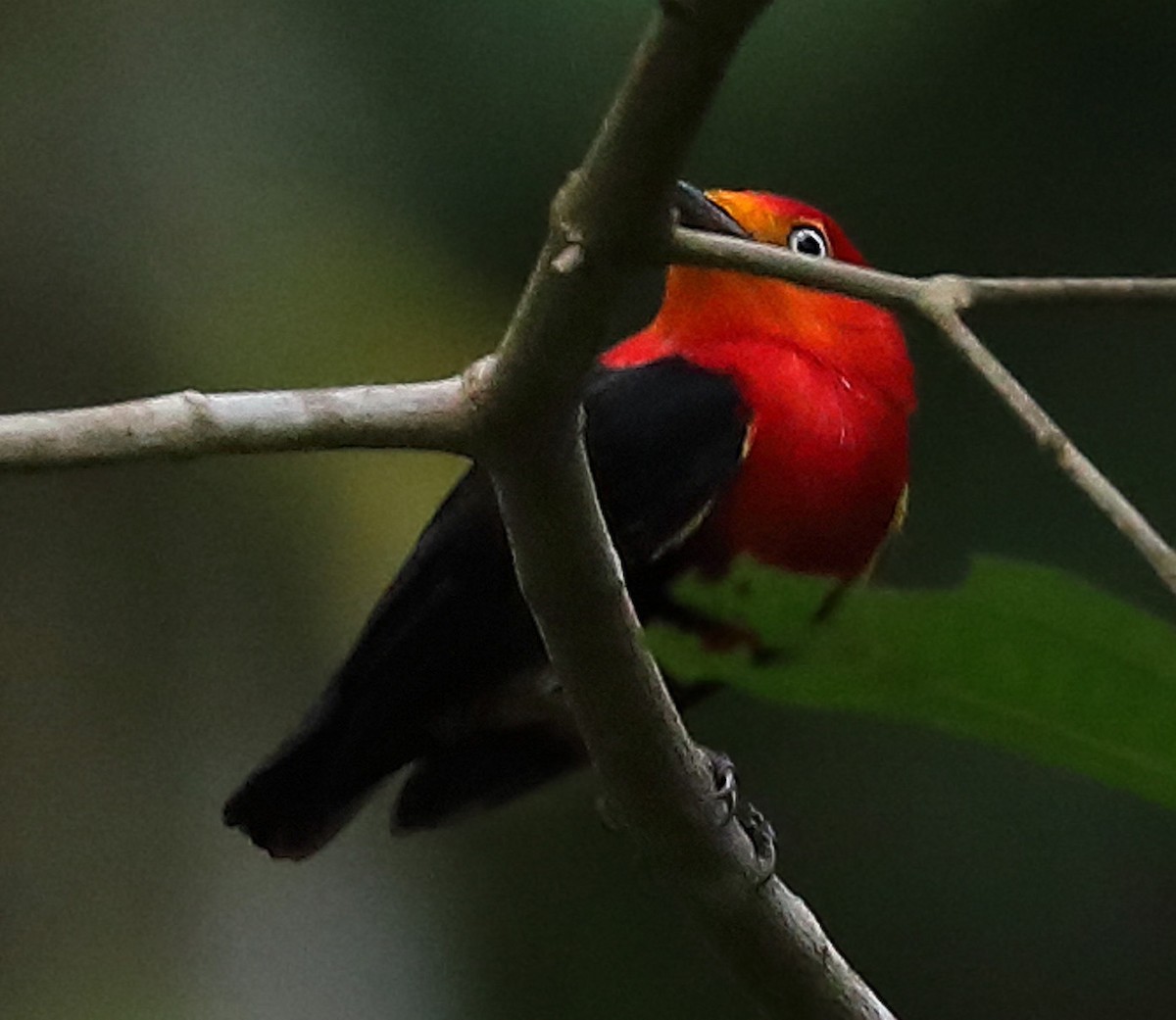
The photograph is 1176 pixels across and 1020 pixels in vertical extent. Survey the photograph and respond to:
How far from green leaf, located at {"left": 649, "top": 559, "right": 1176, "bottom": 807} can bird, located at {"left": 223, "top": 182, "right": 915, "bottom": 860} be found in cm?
115

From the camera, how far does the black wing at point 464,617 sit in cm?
167

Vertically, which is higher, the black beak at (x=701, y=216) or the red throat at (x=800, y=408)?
the black beak at (x=701, y=216)

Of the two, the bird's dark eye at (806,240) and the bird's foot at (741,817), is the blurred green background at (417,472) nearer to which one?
the bird's dark eye at (806,240)

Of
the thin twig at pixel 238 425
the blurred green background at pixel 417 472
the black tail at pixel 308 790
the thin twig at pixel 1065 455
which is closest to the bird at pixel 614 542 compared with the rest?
the black tail at pixel 308 790

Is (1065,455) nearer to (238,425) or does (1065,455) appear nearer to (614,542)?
(238,425)

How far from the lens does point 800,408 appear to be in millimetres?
1763

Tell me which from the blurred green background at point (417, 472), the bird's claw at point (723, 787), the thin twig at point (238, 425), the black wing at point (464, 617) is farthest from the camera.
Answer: the blurred green background at point (417, 472)

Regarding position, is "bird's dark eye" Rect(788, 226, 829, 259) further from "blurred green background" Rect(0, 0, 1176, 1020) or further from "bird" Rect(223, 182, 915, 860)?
"blurred green background" Rect(0, 0, 1176, 1020)

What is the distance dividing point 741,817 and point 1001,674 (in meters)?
1.19

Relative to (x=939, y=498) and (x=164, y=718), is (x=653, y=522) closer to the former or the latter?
(x=939, y=498)

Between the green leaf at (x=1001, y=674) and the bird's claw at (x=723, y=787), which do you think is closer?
the green leaf at (x=1001, y=674)

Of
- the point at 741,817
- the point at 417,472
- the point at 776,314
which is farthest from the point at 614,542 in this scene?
the point at 417,472

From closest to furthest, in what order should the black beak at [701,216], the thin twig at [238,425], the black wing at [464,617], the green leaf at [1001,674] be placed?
the green leaf at [1001,674]
the thin twig at [238,425]
the black beak at [701,216]
the black wing at [464,617]

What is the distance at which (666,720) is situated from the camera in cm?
121
